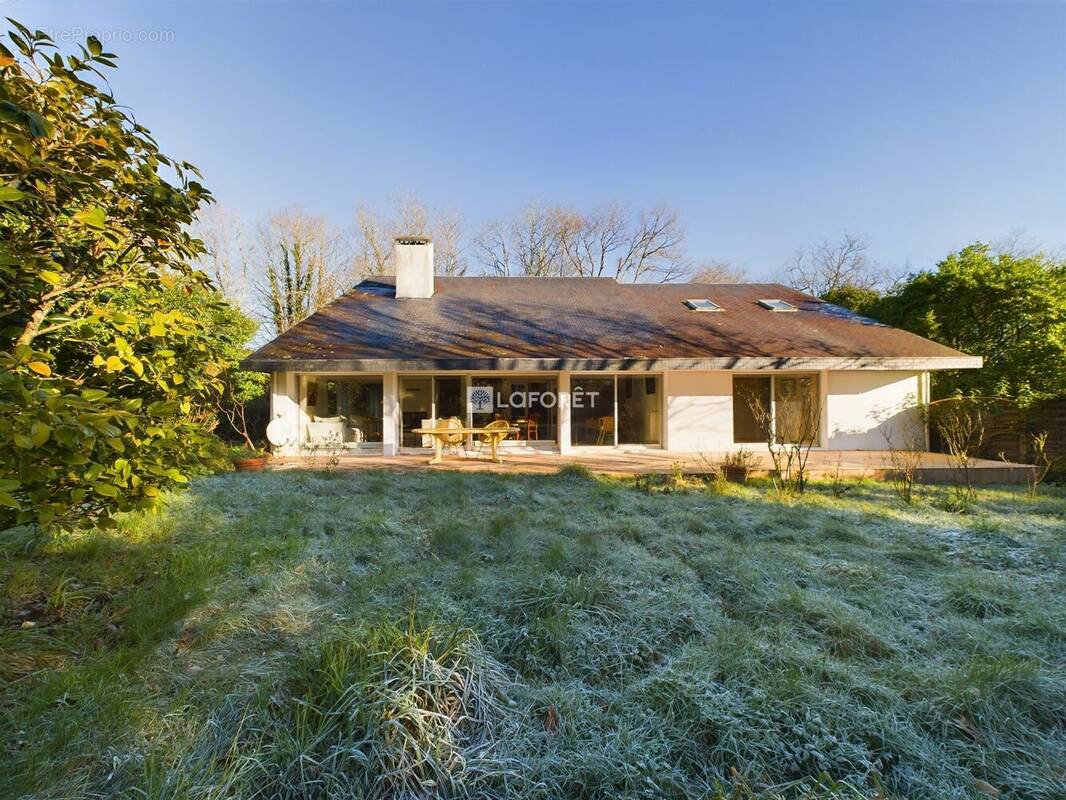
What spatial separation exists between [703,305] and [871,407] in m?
5.31

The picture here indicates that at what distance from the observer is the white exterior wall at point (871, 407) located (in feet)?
38.0

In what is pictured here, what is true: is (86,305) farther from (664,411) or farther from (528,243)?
(528,243)

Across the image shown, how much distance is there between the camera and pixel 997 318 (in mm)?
11336

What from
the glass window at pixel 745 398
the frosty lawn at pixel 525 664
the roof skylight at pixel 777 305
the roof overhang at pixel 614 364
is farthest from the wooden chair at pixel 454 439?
the roof skylight at pixel 777 305

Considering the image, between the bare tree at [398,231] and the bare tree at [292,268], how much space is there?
1744mm

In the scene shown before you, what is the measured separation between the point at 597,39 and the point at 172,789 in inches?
502

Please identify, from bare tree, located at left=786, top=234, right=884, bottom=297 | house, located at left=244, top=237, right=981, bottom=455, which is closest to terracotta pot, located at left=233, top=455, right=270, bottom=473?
house, located at left=244, top=237, right=981, bottom=455

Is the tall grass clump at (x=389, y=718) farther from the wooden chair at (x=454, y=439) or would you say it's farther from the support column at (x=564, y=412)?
the support column at (x=564, y=412)

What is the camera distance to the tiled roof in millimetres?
10609

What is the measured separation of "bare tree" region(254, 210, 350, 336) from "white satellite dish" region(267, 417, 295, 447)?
1398 centimetres

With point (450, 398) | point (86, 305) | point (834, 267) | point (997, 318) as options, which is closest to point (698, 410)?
point (450, 398)

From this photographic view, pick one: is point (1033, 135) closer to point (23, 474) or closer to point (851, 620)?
point (851, 620)

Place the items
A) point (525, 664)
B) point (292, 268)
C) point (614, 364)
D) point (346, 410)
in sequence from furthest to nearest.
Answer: point (292, 268) → point (346, 410) → point (614, 364) → point (525, 664)

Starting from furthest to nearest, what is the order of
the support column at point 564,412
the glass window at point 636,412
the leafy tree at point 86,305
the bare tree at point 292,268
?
the bare tree at point 292,268 → the glass window at point 636,412 → the support column at point 564,412 → the leafy tree at point 86,305
